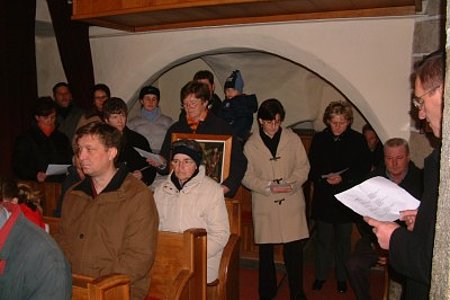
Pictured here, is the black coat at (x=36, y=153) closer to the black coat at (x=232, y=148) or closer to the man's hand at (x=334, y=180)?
the black coat at (x=232, y=148)

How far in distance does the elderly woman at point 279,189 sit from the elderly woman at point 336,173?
454mm

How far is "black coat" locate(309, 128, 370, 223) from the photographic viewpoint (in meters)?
4.46

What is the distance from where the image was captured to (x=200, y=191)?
315cm

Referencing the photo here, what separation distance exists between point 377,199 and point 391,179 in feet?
5.48

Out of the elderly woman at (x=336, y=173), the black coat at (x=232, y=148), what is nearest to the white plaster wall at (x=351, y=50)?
the elderly woman at (x=336, y=173)

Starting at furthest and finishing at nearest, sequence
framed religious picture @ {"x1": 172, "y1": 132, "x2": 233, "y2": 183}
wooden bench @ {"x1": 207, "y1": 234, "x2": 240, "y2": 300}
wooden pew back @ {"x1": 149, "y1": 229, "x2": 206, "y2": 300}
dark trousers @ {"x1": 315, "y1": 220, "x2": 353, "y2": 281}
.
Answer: dark trousers @ {"x1": 315, "y1": 220, "x2": 353, "y2": 281}, framed religious picture @ {"x1": 172, "y1": 132, "x2": 233, "y2": 183}, wooden bench @ {"x1": 207, "y1": 234, "x2": 240, "y2": 300}, wooden pew back @ {"x1": 149, "y1": 229, "x2": 206, "y2": 300}

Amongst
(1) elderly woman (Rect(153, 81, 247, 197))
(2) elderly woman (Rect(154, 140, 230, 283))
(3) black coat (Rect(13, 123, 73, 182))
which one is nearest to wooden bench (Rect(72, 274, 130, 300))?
(2) elderly woman (Rect(154, 140, 230, 283))

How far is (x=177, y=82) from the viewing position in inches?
340

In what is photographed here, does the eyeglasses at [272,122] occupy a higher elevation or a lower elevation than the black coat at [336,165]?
higher

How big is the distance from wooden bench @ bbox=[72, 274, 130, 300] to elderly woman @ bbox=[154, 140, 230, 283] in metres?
0.97

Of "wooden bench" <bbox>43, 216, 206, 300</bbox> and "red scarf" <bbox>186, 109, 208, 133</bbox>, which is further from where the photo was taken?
"red scarf" <bbox>186, 109, 208, 133</bbox>

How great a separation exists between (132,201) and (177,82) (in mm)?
6267

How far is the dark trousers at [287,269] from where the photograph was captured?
4098mm

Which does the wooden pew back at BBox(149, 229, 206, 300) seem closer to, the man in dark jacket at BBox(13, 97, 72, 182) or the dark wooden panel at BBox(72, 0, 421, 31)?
the man in dark jacket at BBox(13, 97, 72, 182)
